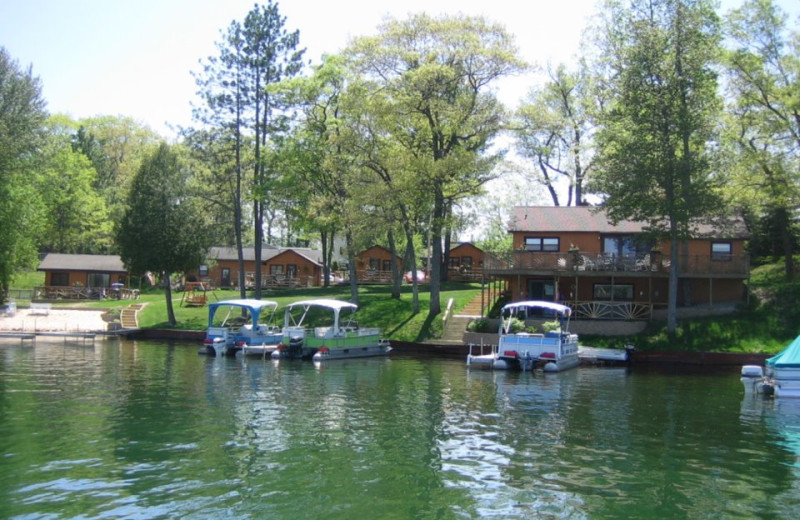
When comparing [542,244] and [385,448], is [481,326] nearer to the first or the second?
[542,244]

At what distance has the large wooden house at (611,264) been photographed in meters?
42.5

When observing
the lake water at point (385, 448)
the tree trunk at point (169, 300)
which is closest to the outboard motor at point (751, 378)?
the lake water at point (385, 448)

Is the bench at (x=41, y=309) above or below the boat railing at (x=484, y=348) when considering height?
above

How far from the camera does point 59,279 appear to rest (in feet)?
223

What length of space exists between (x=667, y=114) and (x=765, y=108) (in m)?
9.77

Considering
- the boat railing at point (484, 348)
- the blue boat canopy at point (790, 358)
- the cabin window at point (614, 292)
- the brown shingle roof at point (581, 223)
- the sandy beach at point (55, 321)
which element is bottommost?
the boat railing at point (484, 348)

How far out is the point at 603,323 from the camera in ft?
137

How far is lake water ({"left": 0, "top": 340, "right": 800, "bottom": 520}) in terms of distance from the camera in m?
12.7

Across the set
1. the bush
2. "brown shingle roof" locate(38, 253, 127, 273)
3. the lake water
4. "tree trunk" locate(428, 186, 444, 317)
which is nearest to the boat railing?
the bush

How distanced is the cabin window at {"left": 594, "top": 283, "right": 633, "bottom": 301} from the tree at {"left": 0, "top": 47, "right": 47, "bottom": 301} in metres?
41.6

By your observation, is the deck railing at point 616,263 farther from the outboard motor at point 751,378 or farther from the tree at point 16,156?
the tree at point 16,156

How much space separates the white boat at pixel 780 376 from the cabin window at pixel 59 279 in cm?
6177

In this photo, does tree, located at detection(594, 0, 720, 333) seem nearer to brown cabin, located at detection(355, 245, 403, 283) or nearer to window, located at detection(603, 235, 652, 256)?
window, located at detection(603, 235, 652, 256)

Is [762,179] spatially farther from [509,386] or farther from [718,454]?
[718,454]
